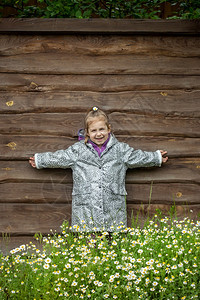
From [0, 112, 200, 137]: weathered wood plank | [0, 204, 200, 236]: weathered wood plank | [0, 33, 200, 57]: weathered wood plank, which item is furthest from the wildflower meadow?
[0, 33, 200, 57]: weathered wood plank

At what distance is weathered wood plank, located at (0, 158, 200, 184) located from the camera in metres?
4.44

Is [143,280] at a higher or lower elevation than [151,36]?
lower

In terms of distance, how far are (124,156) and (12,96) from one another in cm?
128

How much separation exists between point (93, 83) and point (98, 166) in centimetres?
88

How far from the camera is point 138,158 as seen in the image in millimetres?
4250

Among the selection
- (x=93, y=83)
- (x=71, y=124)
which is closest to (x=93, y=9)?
(x=93, y=83)

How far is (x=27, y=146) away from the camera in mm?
4445

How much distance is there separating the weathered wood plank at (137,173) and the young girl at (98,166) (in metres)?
0.16

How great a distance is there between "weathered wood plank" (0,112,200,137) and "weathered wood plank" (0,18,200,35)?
32.6 inches

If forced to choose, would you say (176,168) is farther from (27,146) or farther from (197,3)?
(197,3)

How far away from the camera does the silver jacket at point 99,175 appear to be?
4117 mm

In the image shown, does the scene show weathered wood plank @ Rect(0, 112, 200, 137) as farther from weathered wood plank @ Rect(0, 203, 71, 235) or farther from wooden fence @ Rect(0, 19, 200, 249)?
weathered wood plank @ Rect(0, 203, 71, 235)

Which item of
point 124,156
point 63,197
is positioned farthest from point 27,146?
point 124,156

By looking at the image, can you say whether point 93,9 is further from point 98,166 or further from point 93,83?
point 98,166
